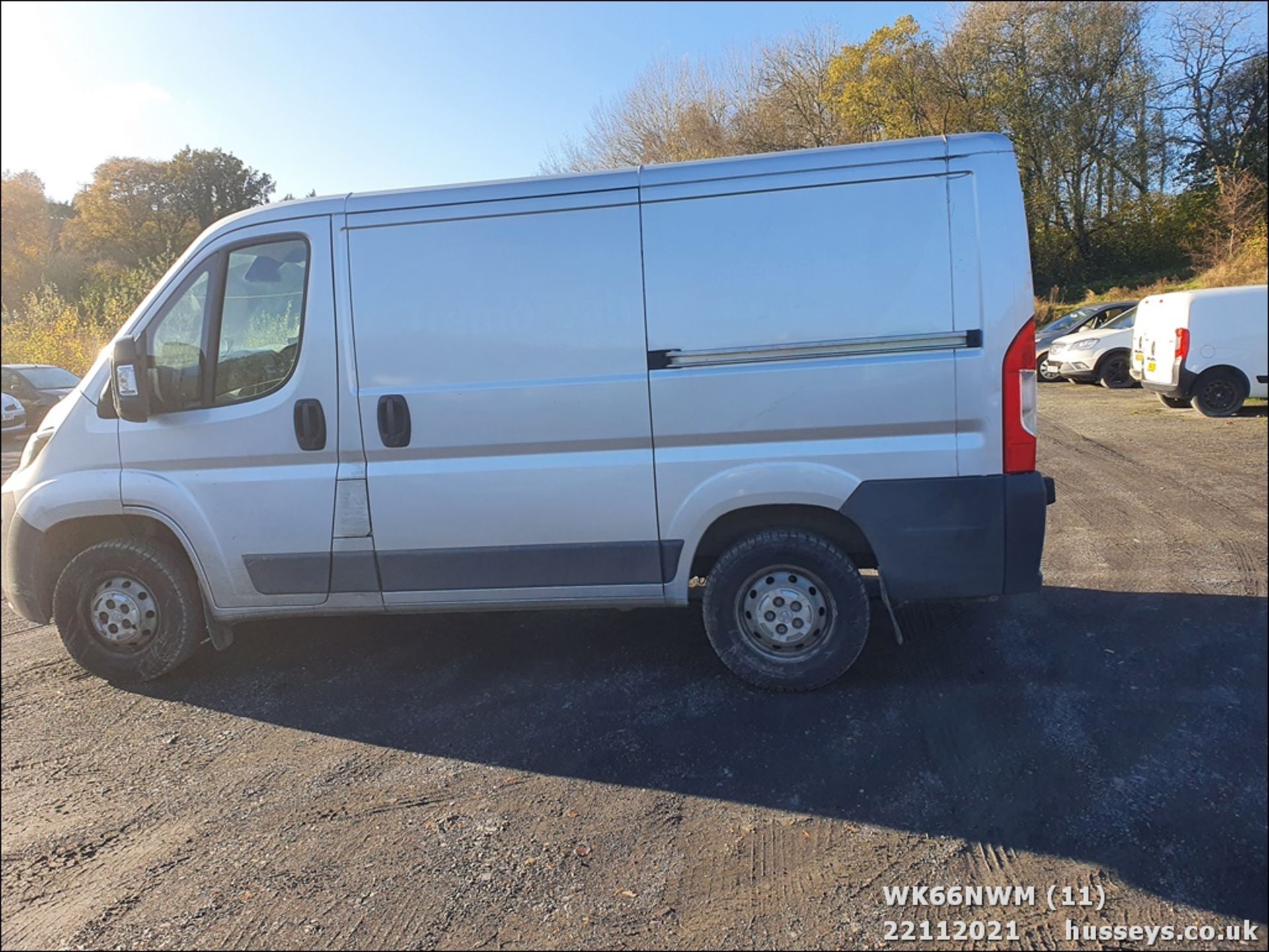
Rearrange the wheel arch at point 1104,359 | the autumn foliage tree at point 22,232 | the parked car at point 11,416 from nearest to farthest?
1. the autumn foliage tree at point 22,232
2. the parked car at point 11,416
3. the wheel arch at point 1104,359

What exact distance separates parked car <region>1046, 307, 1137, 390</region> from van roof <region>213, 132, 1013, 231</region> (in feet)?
29.2

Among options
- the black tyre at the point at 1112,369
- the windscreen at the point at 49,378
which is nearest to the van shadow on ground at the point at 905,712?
the windscreen at the point at 49,378

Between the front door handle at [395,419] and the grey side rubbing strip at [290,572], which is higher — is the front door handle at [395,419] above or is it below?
above

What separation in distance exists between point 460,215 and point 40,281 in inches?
72.8

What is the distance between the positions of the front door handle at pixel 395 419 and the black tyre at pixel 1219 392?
9.97ft

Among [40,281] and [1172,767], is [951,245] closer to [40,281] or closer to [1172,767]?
[1172,767]

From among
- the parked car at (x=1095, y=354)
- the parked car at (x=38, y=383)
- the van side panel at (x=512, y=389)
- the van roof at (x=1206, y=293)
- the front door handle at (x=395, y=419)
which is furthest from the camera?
the parked car at (x=1095, y=354)

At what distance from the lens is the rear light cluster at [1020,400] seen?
131 inches

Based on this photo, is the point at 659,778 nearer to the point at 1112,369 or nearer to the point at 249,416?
the point at 249,416

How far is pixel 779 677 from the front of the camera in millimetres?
3711

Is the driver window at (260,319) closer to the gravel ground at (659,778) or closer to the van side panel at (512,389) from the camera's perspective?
the van side panel at (512,389)

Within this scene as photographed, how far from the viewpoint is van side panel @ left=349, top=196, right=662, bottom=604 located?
3.57 meters

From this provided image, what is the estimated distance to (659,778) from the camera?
3129 mm

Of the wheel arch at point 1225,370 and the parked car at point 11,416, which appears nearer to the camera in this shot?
the wheel arch at point 1225,370
